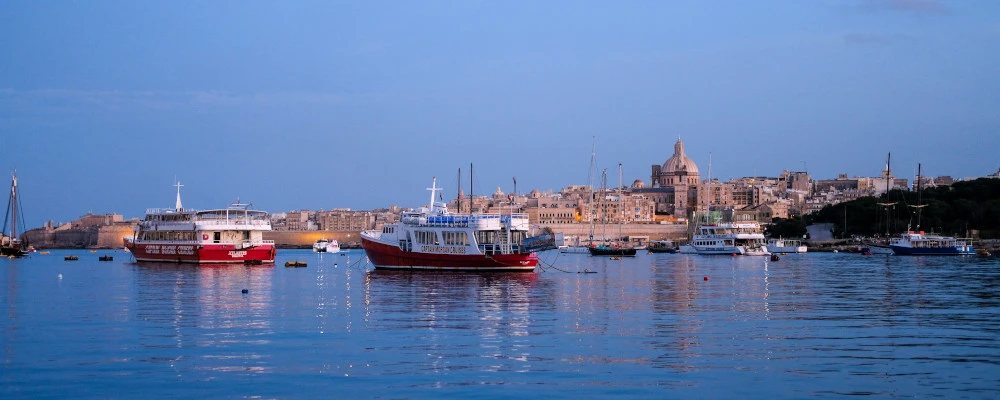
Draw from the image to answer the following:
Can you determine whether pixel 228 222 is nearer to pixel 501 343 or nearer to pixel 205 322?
pixel 205 322

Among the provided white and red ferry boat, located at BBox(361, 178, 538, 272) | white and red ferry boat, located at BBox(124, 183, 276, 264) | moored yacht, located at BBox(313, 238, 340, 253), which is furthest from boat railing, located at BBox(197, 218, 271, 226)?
moored yacht, located at BBox(313, 238, 340, 253)

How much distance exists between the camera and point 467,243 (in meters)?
53.7

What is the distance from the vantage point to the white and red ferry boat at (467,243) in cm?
5344

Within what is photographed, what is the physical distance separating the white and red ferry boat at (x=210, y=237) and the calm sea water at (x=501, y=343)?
2846 centimetres

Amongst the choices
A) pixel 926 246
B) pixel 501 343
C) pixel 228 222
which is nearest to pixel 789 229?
pixel 926 246

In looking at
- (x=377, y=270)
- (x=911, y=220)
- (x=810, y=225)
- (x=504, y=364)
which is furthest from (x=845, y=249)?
(x=504, y=364)

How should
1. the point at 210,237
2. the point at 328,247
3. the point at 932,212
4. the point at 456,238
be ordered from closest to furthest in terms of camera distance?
the point at 456,238 → the point at 210,237 → the point at 932,212 → the point at 328,247

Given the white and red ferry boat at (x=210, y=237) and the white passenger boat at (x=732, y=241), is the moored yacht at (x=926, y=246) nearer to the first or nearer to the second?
the white passenger boat at (x=732, y=241)

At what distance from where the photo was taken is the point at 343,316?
2886 cm

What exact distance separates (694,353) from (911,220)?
9626 cm

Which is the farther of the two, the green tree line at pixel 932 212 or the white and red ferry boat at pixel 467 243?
the green tree line at pixel 932 212

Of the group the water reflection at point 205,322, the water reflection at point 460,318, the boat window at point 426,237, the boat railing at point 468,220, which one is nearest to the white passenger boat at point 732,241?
the boat railing at point 468,220

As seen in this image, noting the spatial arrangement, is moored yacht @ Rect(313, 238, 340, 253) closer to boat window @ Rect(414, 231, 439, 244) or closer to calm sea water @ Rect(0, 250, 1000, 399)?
boat window @ Rect(414, 231, 439, 244)

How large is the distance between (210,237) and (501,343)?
159 feet
